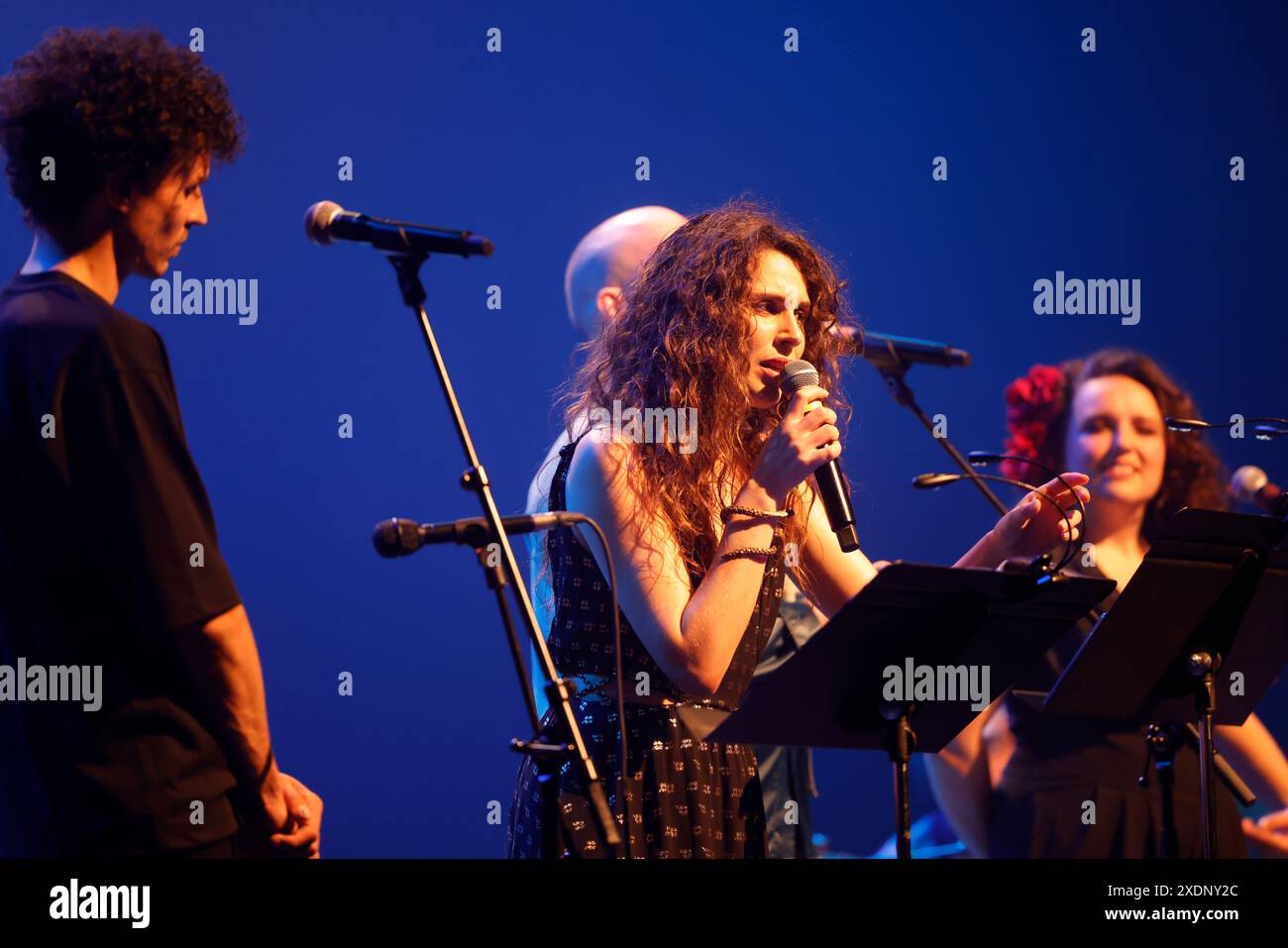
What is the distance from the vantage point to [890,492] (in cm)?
388

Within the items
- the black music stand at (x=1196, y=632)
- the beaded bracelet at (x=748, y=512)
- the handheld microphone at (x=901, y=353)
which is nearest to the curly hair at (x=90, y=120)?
the beaded bracelet at (x=748, y=512)

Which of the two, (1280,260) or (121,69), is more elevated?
(1280,260)

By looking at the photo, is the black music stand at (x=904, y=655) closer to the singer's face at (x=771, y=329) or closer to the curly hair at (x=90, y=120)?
the singer's face at (x=771, y=329)

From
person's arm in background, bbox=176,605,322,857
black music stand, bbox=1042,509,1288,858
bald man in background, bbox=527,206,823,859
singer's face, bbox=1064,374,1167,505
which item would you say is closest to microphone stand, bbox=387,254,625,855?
person's arm in background, bbox=176,605,322,857

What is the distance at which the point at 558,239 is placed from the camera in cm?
339

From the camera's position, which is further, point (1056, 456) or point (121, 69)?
point (1056, 456)

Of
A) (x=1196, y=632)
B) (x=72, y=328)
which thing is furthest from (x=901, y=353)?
(x=72, y=328)

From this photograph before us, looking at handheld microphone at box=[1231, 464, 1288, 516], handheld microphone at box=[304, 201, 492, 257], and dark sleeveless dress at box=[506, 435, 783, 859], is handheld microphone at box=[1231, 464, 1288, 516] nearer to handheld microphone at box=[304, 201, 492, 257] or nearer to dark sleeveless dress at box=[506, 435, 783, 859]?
dark sleeveless dress at box=[506, 435, 783, 859]

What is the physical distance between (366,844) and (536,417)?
114 centimetres

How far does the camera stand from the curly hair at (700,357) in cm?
208

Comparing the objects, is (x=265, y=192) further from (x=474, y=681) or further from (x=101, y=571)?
(x=101, y=571)

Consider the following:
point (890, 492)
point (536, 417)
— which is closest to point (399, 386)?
point (536, 417)

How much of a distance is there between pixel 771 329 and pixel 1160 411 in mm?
1485

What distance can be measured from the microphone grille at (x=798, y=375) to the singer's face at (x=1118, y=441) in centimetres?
137
